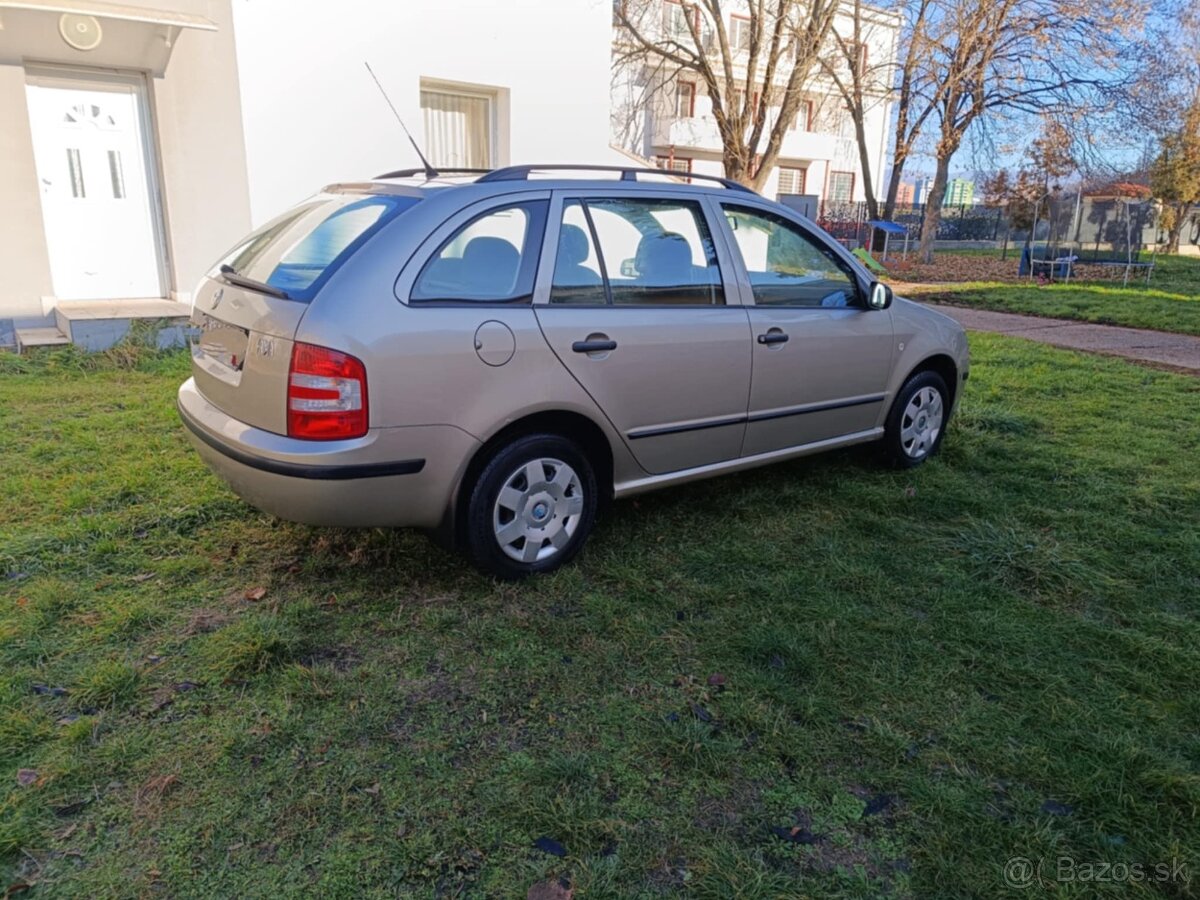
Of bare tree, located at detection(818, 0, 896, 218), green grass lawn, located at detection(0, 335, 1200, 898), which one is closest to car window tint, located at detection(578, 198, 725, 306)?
green grass lawn, located at detection(0, 335, 1200, 898)

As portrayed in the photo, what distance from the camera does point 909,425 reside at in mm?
5223

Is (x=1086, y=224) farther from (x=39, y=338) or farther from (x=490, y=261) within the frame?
(x=39, y=338)

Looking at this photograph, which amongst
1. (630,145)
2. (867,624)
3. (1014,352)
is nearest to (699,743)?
(867,624)

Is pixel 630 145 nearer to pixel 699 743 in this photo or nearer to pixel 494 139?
pixel 494 139

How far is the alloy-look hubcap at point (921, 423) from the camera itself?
17.1 ft

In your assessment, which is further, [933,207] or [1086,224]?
[933,207]

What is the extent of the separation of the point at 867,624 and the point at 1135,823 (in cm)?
116

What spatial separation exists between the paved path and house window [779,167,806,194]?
24035mm

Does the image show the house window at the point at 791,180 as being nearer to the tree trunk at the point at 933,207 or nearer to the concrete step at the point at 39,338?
the tree trunk at the point at 933,207

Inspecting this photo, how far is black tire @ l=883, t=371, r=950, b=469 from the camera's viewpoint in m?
5.11

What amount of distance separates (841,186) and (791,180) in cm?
318

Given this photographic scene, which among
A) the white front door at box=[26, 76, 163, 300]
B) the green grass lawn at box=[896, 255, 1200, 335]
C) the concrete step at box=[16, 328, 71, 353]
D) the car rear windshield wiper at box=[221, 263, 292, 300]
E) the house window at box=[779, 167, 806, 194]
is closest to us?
the car rear windshield wiper at box=[221, 263, 292, 300]

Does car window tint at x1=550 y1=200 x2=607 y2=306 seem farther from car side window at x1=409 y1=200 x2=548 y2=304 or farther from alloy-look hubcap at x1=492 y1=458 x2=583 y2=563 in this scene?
alloy-look hubcap at x1=492 y1=458 x2=583 y2=563

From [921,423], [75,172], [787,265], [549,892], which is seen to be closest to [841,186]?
[75,172]
